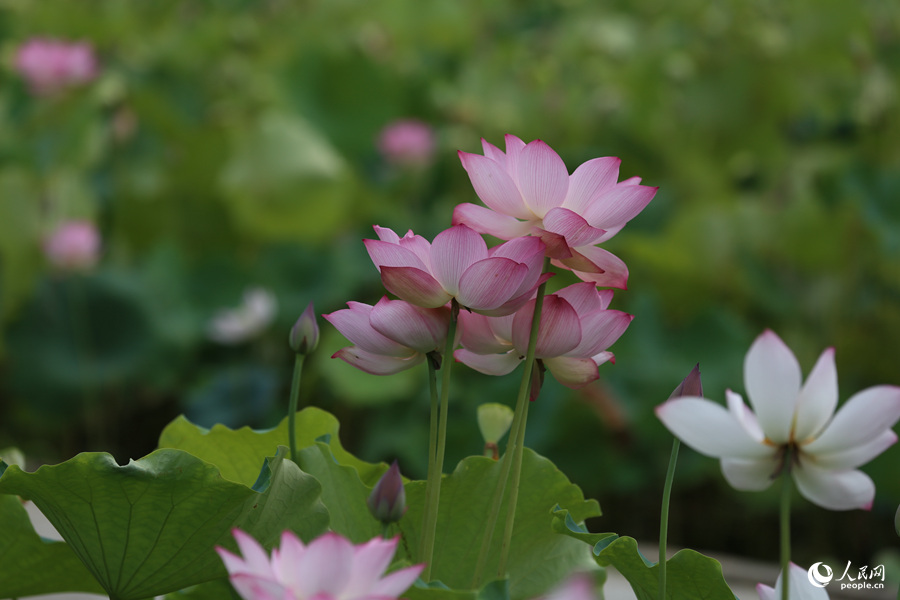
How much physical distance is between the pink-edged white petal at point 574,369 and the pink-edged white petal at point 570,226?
4 cm

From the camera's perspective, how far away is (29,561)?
0.36m

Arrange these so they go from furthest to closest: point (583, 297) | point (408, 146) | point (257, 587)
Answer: point (408, 146) < point (583, 297) < point (257, 587)

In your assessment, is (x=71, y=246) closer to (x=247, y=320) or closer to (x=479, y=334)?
(x=247, y=320)

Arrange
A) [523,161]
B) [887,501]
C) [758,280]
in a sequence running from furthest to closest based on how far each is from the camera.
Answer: [758,280] < [887,501] < [523,161]

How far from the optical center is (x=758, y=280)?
1.32 m

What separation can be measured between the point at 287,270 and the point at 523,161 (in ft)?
4.06

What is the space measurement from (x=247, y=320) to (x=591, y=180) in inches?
43.2

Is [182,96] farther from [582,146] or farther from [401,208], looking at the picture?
[582,146]

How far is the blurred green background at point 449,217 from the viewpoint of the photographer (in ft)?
4.15

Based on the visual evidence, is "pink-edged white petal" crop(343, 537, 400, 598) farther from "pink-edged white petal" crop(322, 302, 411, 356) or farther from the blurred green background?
the blurred green background

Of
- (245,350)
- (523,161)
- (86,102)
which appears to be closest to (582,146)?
(245,350)

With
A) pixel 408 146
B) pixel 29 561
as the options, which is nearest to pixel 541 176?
pixel 29 561

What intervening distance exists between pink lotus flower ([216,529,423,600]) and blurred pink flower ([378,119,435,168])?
4.39 ft

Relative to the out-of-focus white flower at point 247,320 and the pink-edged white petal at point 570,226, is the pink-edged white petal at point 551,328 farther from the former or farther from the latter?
the out-of-focus white flower at point 247,320
